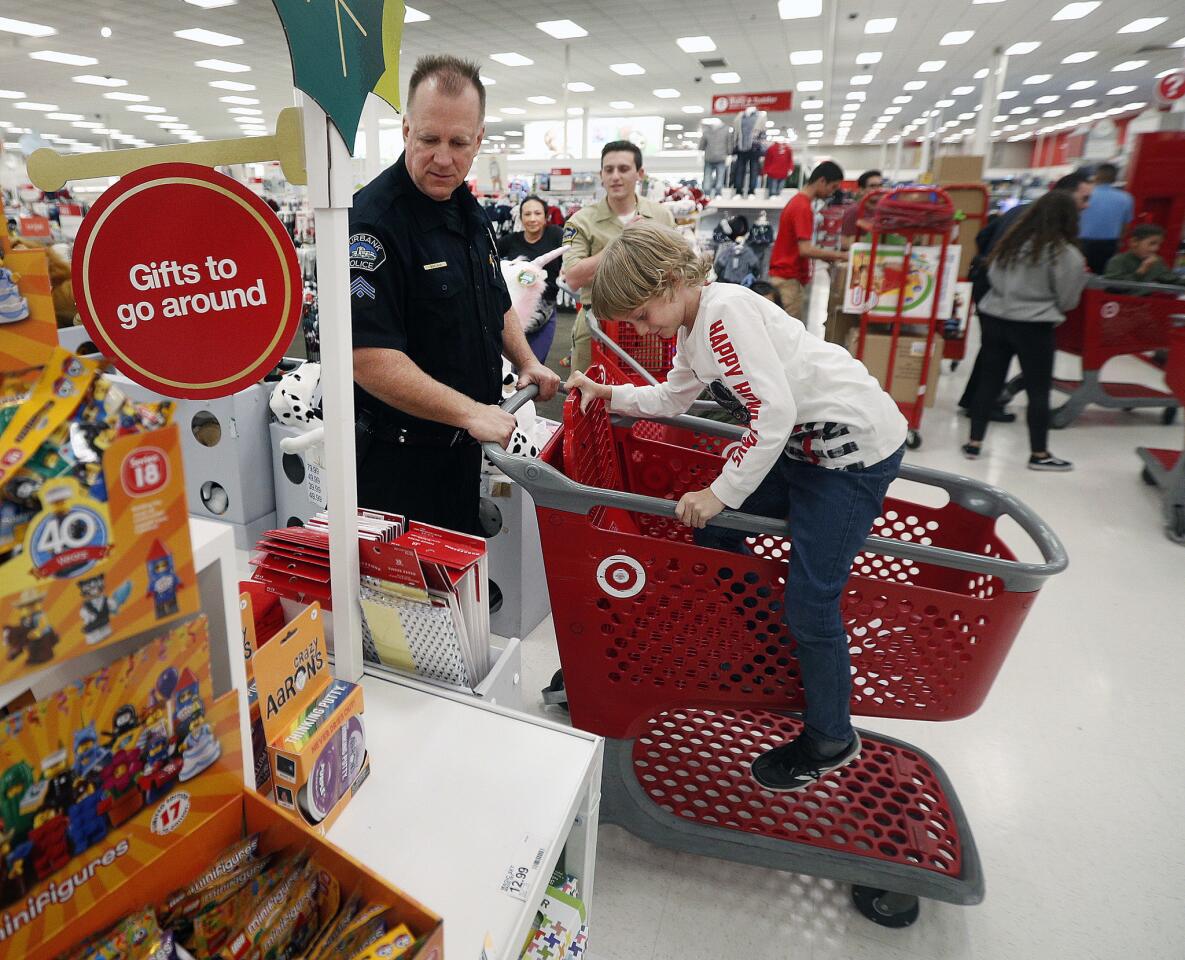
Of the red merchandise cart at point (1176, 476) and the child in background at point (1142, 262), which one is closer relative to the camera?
the red merchandise cart at point (1176, 476)

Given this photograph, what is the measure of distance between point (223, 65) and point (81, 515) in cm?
1970

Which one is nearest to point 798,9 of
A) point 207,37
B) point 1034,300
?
point 1034,300

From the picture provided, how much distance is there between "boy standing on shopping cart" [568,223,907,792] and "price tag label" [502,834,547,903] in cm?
66

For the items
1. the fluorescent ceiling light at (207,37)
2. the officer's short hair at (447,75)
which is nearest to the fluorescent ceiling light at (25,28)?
the fluorescent ceiling light at (207,37)

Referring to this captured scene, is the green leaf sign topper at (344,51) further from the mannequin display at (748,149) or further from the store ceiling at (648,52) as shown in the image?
the store ceiling at (648,52)

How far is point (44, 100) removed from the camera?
68.1ft

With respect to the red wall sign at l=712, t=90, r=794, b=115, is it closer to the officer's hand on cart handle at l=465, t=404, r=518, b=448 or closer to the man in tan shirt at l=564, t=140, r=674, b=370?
the man in tan shirt at l=564, t=140, r=674, b=370

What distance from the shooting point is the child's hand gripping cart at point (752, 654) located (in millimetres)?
1496

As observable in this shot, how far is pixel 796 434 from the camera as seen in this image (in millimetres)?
1631

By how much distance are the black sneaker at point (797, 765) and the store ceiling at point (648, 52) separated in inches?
488

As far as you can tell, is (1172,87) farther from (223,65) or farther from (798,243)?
(223,65)

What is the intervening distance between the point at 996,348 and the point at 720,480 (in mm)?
4161

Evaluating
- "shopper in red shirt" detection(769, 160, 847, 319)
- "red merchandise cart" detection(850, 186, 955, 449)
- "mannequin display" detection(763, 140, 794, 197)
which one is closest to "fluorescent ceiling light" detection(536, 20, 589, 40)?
"mannequin display" detection(763, 140, 794, 197)

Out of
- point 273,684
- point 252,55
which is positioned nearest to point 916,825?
point 273,684
